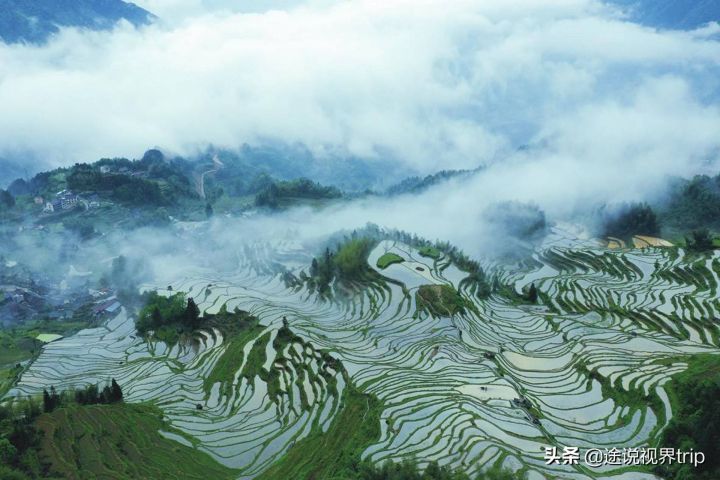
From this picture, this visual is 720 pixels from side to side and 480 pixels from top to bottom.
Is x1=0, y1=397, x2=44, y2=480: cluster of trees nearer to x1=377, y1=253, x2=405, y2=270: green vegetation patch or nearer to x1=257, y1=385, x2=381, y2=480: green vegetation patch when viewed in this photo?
x1=257, y1=385, x2=381, y2=480: green vegetation patch

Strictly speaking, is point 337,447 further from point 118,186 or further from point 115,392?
point 118,186

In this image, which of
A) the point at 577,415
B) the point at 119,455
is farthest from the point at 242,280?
the point at 577,415

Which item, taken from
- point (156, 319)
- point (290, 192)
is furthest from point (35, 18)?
point (156, 319)

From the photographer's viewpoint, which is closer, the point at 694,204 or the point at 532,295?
the point at 532,295

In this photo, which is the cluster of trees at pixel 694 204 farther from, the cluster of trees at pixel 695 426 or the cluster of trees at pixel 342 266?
the cluster of trees at pixel 695 426

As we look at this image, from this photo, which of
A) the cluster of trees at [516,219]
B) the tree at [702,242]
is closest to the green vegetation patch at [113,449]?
the tree at [702,242]

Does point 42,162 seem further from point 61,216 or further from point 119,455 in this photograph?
point 119,455
